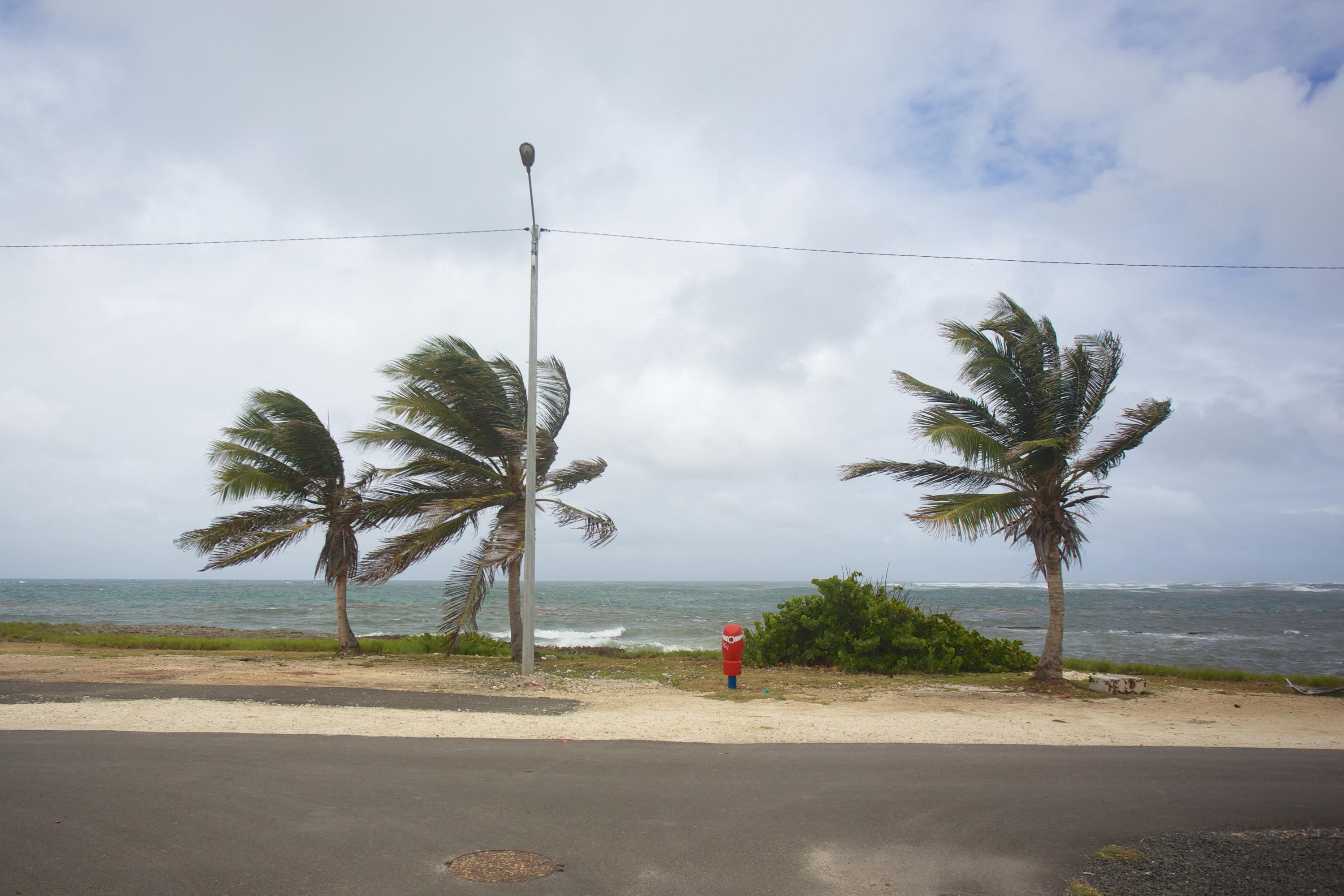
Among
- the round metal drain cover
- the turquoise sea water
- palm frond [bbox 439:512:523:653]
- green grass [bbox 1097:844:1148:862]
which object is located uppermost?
palm frond [bbox 439:512:523:653]

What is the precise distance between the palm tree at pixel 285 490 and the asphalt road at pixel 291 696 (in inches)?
230

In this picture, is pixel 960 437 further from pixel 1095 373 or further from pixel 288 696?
pixel 288 696

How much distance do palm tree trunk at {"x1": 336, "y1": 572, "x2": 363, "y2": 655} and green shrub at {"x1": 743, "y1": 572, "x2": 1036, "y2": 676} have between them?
31.1 feet

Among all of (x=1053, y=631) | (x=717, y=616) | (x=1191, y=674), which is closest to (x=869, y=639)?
(x=1053, y=631)

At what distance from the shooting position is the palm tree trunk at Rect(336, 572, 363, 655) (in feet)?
59.9

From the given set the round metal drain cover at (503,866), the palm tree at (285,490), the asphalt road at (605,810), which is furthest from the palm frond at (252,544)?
the round metal drain cover at (503,866)

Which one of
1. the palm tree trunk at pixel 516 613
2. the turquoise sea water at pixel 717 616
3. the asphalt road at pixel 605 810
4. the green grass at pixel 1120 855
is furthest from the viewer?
the turquoise sea water at pixel 717 616

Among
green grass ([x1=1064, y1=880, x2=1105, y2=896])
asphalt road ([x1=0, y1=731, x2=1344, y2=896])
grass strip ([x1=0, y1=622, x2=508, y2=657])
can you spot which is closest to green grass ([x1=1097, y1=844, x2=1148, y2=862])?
asphalt road ([x1=0, y1=731, x2=1344, y2=896])

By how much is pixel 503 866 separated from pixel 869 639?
12636mm

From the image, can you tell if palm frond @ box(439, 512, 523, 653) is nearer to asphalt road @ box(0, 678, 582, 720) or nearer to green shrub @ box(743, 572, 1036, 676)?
asphalt road @ box(0, 678, 582, 720)

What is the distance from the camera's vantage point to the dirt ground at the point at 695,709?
28.9 ft

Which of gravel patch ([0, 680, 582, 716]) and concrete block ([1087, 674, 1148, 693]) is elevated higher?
gravel patch ([0, 680, 582, 716])

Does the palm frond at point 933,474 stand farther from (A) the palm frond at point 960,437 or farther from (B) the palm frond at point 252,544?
(B) the palm frond at point 252,544

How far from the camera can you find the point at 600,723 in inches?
366
